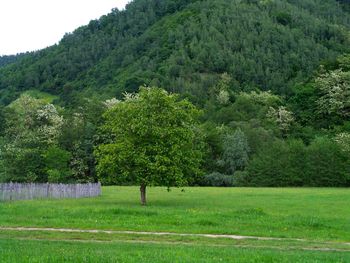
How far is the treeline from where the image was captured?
87875 millimetres

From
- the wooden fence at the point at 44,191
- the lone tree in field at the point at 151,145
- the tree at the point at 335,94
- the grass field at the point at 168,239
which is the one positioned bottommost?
the grass field at the point at 168,239

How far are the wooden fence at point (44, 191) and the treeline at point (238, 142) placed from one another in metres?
15.7

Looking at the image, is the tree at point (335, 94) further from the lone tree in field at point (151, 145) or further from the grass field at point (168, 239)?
the grass field at point (168, 239)

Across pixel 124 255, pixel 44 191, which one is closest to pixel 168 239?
pixel 124 255

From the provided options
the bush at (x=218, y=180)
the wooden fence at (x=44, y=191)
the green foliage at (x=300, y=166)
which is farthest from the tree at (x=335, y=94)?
the wooden fence at (x=44, y=191)

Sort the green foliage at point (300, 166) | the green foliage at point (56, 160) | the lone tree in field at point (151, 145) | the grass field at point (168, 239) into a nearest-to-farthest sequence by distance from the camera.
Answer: the grass field at point (168, 239)
the lone tree in field at point (151, 145)
the green foliage at point (56, 160)
the green foliage at point (300, 166)

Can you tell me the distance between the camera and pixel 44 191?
5831 cm

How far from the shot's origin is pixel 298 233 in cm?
2516

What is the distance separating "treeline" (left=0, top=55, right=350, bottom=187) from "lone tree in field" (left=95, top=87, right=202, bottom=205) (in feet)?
106

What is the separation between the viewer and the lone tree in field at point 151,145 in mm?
46750

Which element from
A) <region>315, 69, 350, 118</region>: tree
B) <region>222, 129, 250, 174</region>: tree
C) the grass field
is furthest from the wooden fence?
<region>315, 69, 350, 118</region>: tree

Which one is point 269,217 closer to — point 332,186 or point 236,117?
point 332,186

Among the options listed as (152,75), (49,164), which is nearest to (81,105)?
(49,164)

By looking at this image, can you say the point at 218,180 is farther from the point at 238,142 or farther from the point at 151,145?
the point at 151,145
